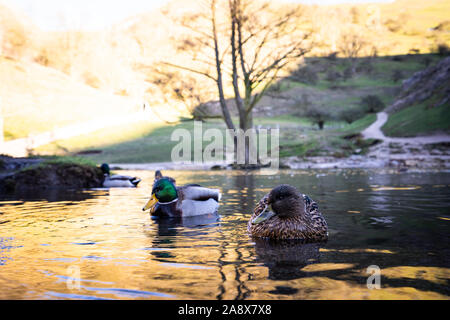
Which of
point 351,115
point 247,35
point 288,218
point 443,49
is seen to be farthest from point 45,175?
point 443,49

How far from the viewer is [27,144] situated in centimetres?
3181

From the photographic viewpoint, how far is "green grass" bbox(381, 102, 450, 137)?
27234 mm

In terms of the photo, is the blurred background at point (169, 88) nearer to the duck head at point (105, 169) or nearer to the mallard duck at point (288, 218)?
the duck head at point (105, 169)

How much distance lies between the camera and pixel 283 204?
554cm

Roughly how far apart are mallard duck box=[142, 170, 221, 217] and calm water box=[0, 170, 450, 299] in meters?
0.34

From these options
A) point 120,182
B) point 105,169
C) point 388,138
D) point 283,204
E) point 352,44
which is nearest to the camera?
point 283,204

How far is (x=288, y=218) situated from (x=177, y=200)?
2.83m

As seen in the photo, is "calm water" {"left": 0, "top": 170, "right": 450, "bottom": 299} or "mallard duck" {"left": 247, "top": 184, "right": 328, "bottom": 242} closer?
"calm water" {"left": 0, "top": 170, "right": 450, "bottom": 299}

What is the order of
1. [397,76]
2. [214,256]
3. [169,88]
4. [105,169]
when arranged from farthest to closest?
[397,76] → [169,88] → [105,169] → [214,256]

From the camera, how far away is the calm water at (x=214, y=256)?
3742 mm

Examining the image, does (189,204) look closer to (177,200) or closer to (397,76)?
(177,200)

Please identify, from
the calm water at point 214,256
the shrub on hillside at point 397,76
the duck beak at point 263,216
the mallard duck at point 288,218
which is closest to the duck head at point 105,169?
the calm water at point 214,256

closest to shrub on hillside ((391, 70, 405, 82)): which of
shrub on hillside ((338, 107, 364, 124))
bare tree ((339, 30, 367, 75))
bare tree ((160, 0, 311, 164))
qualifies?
bare tree ((339, 30, 367, 75))

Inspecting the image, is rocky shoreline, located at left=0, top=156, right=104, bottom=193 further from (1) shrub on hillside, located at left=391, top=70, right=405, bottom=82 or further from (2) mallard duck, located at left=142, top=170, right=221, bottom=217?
(1) shrub on hillside, located at left=391, top=70, right=405, bottom=82
